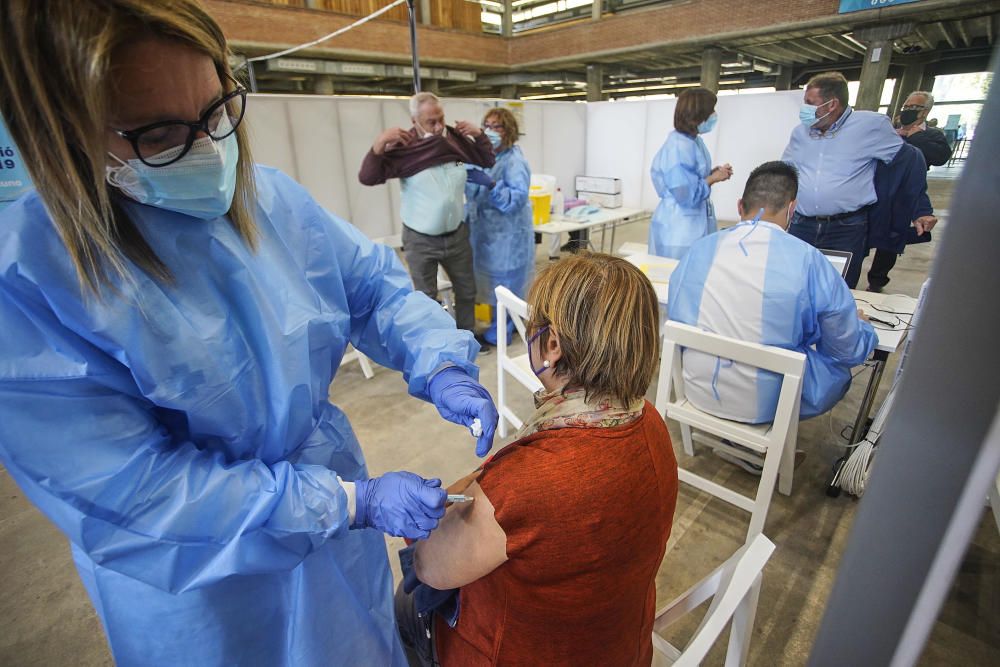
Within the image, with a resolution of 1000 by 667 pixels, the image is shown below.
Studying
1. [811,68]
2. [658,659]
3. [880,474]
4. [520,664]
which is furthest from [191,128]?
[811,68]

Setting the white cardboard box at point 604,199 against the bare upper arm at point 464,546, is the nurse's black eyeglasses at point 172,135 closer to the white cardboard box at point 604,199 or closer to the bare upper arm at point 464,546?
the bare upper arm at point 464,546

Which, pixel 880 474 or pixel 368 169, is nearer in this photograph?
pixel 880 474

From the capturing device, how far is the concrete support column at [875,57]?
5410mm

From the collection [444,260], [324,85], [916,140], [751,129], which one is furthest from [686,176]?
[324,85]

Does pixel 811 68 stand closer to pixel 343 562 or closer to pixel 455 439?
pixel 455 439

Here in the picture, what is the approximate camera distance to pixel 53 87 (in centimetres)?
52

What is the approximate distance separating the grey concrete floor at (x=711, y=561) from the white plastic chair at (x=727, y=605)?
588 millimetres

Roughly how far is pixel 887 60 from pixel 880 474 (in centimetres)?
738

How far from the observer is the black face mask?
11.3ft

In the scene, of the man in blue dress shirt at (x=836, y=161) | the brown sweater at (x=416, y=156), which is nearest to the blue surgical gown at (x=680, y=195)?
the man in blue dress shirt at (x=836, y=161)

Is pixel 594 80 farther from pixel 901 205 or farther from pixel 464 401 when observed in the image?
pixel 464 401

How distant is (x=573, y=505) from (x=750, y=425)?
1.29m

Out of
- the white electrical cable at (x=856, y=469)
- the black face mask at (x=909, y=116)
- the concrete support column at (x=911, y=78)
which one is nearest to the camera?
the white electrical cable at (x=856, y=469)

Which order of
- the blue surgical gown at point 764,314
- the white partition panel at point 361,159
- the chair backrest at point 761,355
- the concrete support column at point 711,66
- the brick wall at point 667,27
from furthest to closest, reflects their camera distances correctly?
the concrete support column at point 711,66 < the brick wall at point 667,27 < the white partition panel at point 361,159 < the blue surgical gown at point 764,314 < the chair backrest at point 761,355
